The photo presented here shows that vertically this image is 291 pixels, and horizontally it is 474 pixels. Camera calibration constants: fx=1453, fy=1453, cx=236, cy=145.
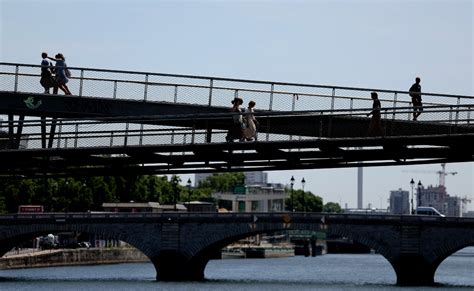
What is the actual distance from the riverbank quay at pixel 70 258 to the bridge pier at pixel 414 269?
31525 mm

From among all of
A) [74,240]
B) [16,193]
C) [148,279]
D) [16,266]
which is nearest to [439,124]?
[148,279]

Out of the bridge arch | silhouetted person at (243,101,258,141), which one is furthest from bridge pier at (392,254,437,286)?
silhouetted person at (243,101,258,141)

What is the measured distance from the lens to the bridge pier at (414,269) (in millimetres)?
→ 93438

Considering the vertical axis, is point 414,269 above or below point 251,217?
below

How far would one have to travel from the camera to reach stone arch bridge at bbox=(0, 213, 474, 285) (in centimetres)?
9406

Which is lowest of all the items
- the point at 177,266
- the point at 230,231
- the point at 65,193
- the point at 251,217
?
the point at 177,266

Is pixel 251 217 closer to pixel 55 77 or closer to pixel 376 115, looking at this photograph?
pixel 55 77

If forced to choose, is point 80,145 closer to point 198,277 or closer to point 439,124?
point 439,124

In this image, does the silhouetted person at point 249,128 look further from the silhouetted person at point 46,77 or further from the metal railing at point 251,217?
the metal railing at point 251,217

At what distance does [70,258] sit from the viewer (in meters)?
127

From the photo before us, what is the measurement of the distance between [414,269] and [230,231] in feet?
43.2

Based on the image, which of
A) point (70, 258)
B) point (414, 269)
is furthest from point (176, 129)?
point (70, 258)

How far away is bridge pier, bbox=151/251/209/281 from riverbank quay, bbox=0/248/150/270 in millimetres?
16455

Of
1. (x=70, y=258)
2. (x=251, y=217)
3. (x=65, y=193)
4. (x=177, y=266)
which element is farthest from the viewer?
(x=65, y=193)
